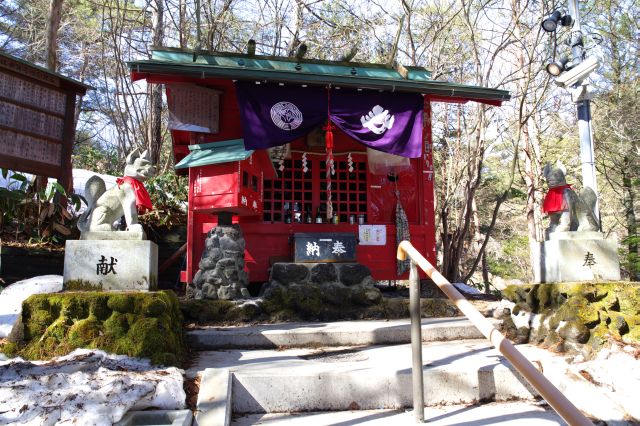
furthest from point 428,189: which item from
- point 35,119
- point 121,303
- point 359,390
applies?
point 35,119

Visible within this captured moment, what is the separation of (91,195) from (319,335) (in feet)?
10.6

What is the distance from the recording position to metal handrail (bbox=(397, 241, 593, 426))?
184cm

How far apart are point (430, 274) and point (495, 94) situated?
22.4 ft

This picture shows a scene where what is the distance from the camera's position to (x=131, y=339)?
4.25 m

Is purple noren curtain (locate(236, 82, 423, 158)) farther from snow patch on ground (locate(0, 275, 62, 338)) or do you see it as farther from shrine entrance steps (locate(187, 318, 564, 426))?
shrine entrance steps (locate(187, 318, 564, 426))

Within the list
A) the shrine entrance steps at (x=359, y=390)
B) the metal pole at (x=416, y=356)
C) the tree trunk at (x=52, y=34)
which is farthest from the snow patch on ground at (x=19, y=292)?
the tree trunk at (x=52, y=34)

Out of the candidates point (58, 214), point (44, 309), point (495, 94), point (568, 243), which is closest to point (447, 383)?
point (568, 243)

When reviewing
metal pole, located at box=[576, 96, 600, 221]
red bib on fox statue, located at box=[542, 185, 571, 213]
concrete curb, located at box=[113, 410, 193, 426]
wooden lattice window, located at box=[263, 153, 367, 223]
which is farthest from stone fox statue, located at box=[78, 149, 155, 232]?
metal pole, located at box=[576, 96, 600, 221]

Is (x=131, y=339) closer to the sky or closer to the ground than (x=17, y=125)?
closer to the ground

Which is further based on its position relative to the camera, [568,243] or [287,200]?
[287,200]

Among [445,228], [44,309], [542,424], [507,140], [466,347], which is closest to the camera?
[542,424]

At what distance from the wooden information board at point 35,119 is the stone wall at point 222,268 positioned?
3431 millimetres

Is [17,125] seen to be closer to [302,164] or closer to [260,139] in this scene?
[260,139]

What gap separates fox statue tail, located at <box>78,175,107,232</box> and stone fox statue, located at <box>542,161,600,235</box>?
568cm
